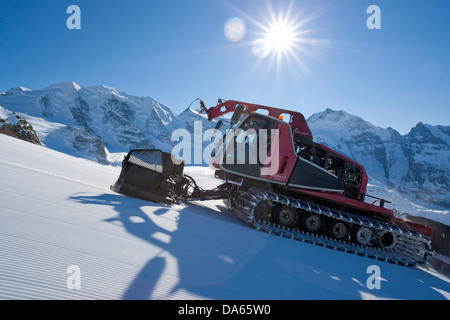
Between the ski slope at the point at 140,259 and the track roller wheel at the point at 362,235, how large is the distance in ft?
5.14

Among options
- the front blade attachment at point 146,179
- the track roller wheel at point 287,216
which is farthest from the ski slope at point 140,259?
the track roller wheel at point 287,216

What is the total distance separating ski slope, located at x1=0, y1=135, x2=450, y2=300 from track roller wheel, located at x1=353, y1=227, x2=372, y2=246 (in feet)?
5.14

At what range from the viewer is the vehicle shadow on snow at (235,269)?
196 centimetres

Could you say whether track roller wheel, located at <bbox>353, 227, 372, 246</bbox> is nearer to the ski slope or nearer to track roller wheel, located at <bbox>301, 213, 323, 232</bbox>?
track roller wheel, located at <bbox>301, 213, 323, 232</bbox>

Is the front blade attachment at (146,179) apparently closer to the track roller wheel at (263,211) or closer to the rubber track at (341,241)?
the rubber track at (341,241)

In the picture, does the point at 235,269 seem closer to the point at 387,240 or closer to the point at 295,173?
the point at 295,173

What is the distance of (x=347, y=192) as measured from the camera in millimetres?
6445

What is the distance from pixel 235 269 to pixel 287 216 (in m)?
3.35

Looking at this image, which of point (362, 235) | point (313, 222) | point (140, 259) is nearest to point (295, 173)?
point (313, 222)

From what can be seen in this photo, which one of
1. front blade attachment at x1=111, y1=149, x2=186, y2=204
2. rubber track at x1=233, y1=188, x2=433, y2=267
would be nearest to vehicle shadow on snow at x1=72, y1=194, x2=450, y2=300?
rubber track at x1=233, y1=188, x2=433, y2=267

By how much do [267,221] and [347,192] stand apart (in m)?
2.89

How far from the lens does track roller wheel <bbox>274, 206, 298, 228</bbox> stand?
212 inches

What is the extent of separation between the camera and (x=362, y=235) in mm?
5820
